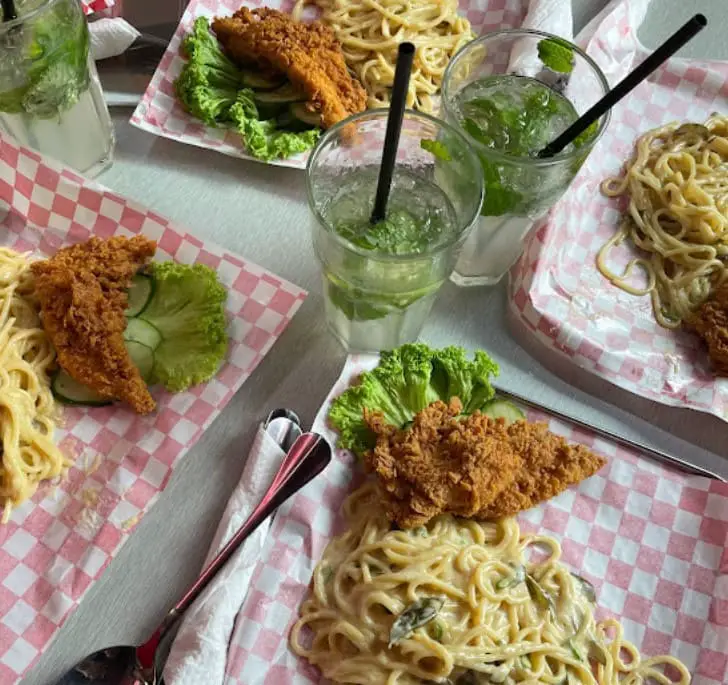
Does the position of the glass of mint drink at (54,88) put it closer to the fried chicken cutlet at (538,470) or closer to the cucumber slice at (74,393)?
→ the cucumber slice at (74,393)

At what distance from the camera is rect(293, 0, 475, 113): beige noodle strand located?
7.64 feet

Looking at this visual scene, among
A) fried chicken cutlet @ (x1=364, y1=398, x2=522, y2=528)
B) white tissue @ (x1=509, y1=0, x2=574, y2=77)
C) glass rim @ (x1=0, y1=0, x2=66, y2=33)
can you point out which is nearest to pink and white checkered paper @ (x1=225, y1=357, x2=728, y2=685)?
fried chicken cutlet @ (x1=364, y1=398, x2=522, y2=528)

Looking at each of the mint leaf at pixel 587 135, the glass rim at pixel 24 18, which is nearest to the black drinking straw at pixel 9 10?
the glass rim at pixel 24 18

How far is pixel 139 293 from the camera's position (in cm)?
193

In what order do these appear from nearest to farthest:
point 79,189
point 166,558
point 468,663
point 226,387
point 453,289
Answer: point 468,663
point 166,558
point 226,387
point 79,189
point 453,289

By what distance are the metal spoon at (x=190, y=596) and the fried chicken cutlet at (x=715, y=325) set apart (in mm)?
1011

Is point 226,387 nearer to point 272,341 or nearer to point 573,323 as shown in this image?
point 272,341

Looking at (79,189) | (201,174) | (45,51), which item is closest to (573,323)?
(201,174)

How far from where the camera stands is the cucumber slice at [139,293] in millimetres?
1910

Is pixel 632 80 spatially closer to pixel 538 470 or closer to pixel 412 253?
pixel 412 253

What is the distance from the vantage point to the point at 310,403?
75.2 inches

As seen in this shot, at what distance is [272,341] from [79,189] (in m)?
0.66

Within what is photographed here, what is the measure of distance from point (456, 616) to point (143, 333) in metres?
0.98

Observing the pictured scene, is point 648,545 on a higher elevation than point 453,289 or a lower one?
lower
